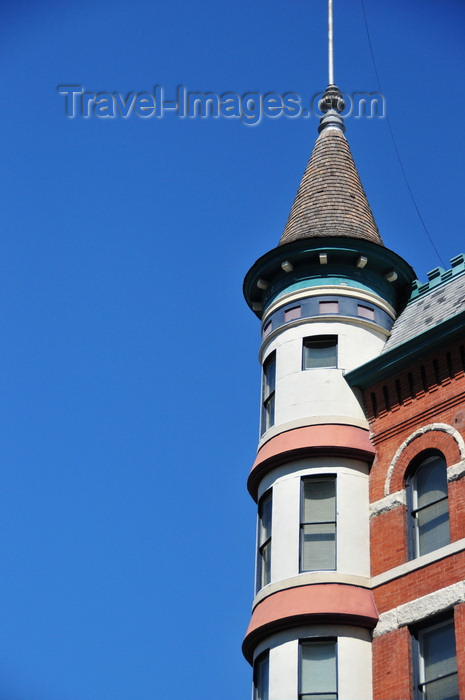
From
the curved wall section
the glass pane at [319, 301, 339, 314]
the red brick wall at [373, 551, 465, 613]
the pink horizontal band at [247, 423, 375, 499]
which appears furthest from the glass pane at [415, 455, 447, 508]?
the glass pane at [319, 301, 339, 314]

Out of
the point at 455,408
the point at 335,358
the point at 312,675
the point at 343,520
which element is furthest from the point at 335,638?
the point at 335,358

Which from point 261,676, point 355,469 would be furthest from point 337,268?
point 261,676

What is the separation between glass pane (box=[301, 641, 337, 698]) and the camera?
76.5 feet

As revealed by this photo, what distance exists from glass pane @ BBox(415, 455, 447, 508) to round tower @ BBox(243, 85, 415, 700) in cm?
125

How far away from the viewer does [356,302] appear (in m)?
29.0

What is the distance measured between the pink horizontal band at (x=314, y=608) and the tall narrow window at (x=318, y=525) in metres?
0.67

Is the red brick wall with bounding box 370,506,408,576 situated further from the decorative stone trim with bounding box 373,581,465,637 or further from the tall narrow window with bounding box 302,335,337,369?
the tall narrow window with bounding box 302,335,337,369

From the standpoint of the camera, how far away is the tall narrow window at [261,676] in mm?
24297

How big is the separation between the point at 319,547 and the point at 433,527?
95.6 inches

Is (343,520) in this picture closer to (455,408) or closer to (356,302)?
(455,408)

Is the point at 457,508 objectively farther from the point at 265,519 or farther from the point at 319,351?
the point at 319,351

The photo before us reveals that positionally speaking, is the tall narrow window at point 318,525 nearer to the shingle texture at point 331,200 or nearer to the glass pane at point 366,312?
the glass pane at point 366,312

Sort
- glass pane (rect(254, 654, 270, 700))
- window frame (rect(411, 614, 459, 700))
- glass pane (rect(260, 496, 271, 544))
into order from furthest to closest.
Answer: glass pane (rect(260, 496, 271, 544)) < glass pane (rect(254, 654, 270, 700)) < window frame (rect(411, 614, 459, 700))

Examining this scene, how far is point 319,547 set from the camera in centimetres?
2525
